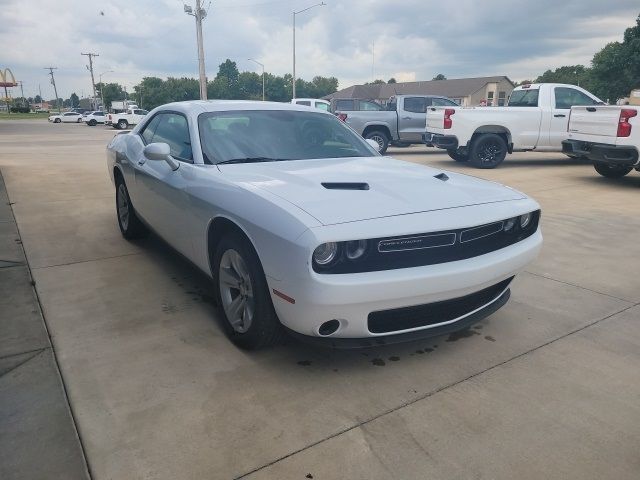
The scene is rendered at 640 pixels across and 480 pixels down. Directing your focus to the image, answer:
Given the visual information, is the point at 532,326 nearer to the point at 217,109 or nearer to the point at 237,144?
the point at 237,144

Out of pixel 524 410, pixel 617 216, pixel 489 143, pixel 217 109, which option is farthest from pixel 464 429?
pixel 489 143

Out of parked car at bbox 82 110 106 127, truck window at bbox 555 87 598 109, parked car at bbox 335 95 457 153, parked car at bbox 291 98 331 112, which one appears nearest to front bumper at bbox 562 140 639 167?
truck window at bbox 555 87 598 109

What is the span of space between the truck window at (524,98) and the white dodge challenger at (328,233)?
9152mm

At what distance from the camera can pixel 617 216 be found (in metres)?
6.54

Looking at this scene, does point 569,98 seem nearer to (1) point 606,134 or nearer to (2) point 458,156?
(2) point 458,156

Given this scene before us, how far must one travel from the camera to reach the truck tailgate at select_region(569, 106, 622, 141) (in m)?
8.31

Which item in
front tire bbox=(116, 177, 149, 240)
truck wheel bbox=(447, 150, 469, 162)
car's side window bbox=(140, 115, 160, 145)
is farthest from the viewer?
truck wheel bbox=(447, 150, 469, 162)

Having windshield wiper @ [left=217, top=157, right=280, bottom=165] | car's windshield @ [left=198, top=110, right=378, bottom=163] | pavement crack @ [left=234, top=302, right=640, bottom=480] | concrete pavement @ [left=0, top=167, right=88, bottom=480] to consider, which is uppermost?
car's windshield @ [left=198, top=110, right=378, bottom=163]

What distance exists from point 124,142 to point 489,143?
862 cm

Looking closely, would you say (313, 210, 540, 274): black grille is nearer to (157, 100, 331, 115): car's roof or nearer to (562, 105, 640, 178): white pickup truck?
(157, 100, 331, 115): car's roof

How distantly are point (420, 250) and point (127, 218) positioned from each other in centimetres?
373

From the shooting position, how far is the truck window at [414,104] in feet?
48.9

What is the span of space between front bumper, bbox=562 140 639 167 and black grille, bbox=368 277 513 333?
6.87 meters

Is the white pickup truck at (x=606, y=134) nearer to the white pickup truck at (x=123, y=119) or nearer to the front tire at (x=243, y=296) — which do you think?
the front tire at (x=243, y=296)
